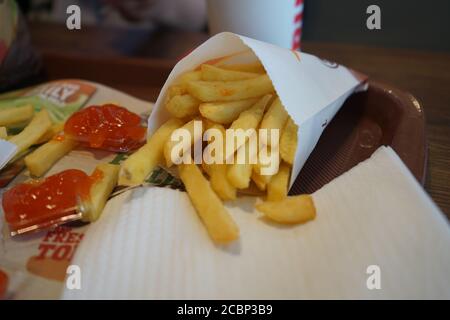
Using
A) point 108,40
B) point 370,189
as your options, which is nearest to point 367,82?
point 370,189

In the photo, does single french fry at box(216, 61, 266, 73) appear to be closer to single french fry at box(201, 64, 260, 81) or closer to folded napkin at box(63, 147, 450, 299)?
single french fry at box(201, 64, 260, 81)

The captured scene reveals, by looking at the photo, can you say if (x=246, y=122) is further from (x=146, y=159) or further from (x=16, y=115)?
(x=16, y=115)

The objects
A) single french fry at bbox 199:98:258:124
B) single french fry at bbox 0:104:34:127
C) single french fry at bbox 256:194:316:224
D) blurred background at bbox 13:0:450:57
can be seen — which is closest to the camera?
single french fry at bbox 256:194:316:224

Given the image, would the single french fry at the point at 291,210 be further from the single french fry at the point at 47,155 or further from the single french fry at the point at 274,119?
the single french fry at the point at 47,155

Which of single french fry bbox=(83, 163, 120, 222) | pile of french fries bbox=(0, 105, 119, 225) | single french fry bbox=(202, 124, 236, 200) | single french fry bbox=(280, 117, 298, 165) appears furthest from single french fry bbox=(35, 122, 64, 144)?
single french fry bbox=(280, 117, 298, 165)

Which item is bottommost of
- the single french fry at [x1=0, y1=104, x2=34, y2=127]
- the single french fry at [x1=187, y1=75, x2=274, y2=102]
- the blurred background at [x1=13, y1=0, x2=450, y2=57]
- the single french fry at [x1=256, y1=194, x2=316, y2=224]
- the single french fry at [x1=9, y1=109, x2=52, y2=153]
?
the single french fry at [x1=256, y1=194, x2=316, y2=224]
